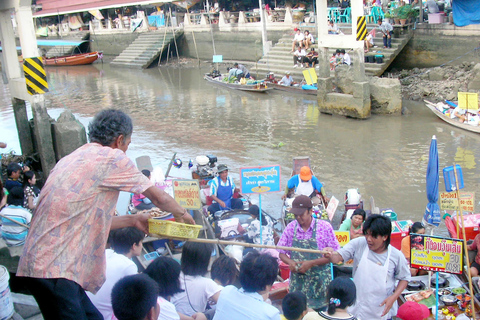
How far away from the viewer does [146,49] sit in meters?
32.7

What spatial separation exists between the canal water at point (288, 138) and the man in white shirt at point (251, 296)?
543cm

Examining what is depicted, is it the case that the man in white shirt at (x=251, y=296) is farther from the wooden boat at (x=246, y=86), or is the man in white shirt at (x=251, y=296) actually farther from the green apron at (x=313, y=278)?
the wooden boat at (x=246, y=86)

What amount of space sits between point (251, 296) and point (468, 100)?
11.3 m

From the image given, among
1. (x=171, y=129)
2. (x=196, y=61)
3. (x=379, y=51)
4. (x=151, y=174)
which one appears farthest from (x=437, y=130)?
(x=196, y=61)

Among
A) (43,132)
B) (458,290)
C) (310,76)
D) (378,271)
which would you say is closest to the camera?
(378,271)

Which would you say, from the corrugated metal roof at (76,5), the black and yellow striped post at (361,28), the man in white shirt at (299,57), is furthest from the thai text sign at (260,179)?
the corrugated metal roof at (76,5)

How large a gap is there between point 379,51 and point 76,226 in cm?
1832

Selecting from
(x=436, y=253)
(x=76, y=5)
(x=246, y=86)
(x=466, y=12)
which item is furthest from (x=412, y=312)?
(x=76, y=5)

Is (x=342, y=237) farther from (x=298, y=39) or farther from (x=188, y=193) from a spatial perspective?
(x=298, y=39)

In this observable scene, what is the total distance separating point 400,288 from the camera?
Answer: 3.54 m

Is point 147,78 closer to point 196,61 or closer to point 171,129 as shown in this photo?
point 196,61

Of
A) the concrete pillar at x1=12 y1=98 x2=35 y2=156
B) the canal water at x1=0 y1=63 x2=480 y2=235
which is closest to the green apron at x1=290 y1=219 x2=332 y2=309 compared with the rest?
the canal water at x1=0 y1=63 x2=480 y2=235

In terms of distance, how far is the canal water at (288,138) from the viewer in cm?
974

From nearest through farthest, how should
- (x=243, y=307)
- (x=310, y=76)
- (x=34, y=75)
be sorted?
(x=243, y=307)
(x=34, y=75)
(x=310, y=76)
